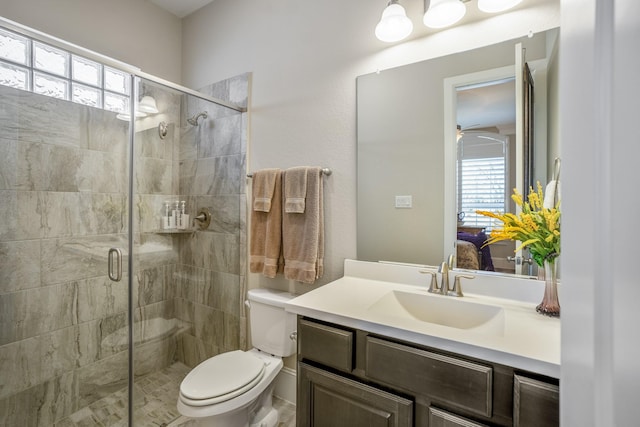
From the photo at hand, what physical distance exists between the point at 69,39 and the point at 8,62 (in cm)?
60

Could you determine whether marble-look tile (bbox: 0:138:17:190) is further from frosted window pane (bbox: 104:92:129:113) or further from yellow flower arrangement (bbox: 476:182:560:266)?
yellow flower arrangement (bbox: 476:182:560:266)

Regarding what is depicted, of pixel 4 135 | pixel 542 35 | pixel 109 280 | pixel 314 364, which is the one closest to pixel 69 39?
pixel 4 135

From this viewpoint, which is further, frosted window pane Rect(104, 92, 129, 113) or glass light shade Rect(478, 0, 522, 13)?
frosted window pane Rect(104, 92, 129, 113)

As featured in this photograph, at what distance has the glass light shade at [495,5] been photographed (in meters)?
1.18

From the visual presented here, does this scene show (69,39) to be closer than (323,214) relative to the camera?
No

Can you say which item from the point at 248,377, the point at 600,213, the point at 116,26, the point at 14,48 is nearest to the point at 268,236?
the point at 248,377

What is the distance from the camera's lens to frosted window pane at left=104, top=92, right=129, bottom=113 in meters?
1.65

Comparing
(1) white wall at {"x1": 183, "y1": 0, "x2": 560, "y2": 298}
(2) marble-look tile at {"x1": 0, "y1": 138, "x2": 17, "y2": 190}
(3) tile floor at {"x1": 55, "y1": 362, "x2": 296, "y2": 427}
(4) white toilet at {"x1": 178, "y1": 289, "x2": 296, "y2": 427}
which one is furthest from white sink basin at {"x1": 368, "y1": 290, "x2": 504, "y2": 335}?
(2) marble-look tile at {"x1": 0, "y1": 138, "x2": 17, "y2": 190}

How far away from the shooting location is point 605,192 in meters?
0.31

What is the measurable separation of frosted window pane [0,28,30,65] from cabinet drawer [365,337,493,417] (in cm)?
193

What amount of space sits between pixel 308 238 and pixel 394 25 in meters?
1.12

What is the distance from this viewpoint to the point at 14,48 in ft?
4.44

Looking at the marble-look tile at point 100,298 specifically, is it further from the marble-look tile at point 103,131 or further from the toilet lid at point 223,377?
the marble-look tile at point 103,131

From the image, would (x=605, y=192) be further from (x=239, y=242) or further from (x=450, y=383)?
(x=239, y=242)
